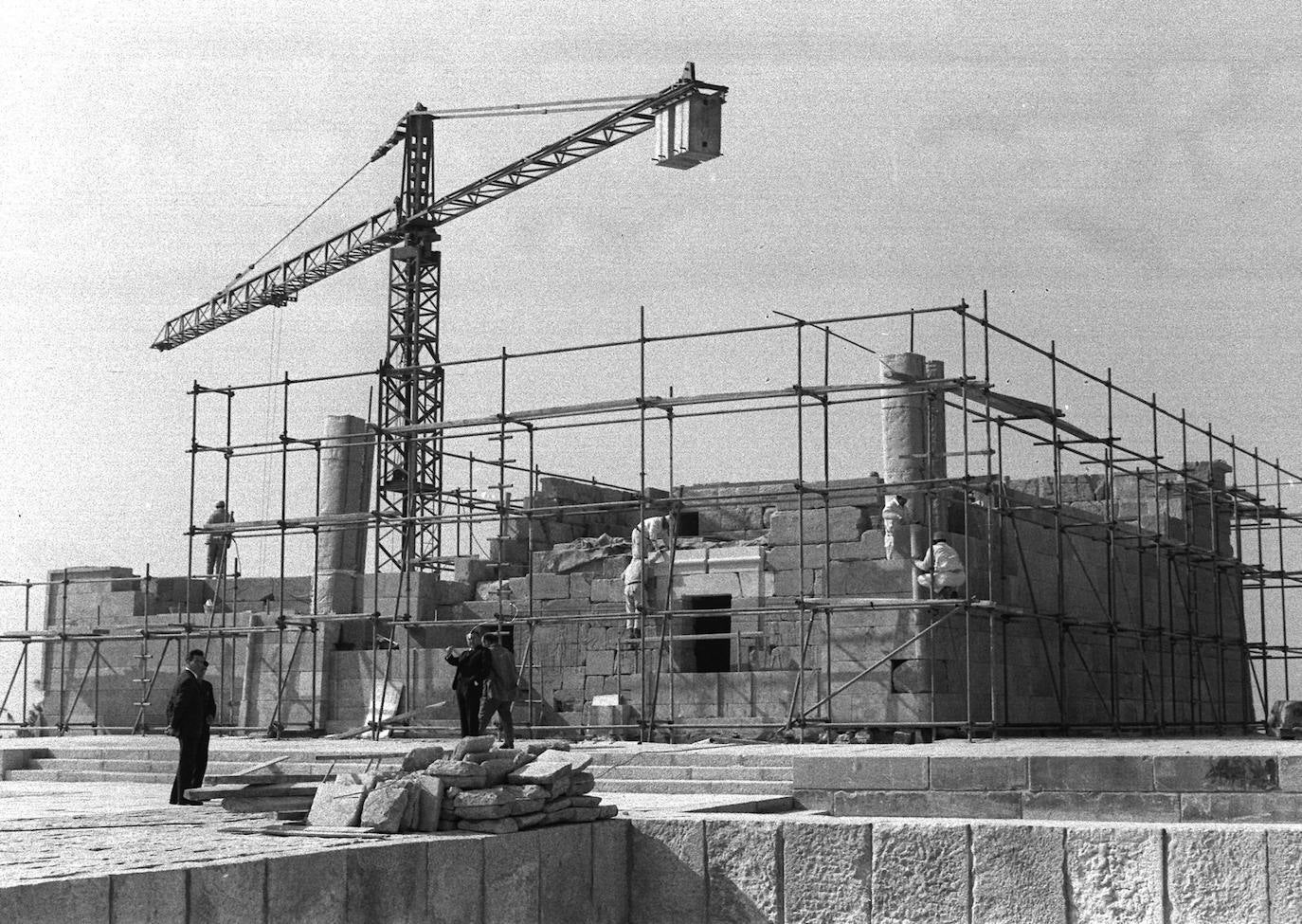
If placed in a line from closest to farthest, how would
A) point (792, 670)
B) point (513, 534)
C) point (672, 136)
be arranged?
point (792, 670) → point (513, 534) → point (672, 136)

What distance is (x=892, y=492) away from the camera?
20.8 m

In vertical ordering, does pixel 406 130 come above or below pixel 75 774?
above

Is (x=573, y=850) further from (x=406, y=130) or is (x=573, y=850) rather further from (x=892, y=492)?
(x=406, y=130)


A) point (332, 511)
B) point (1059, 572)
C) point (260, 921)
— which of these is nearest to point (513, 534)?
point (332, 511)

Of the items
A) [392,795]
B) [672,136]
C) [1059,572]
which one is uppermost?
[672,136]

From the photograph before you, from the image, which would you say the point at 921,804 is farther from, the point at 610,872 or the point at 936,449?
the point at 936,449

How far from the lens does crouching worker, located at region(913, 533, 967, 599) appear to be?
19.5 meters

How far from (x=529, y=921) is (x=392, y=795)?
1.04 m

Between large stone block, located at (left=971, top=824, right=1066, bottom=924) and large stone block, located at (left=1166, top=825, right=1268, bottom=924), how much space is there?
1.97 ft

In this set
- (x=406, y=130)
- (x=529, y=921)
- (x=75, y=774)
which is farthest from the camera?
(x=406, y=130)

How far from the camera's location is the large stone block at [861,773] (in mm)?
12891

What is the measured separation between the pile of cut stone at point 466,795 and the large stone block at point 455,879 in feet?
1.30

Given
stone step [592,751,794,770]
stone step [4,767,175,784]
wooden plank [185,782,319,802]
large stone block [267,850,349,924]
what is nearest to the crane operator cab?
stone step [4,767,175,784]

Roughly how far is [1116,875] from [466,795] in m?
3.62
